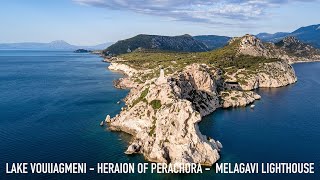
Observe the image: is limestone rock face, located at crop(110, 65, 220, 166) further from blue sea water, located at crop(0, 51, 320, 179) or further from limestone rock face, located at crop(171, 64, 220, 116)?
limestone rock face, located at crop(171, 64, 220, 116)

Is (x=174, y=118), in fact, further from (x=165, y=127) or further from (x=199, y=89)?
(x=199, y=89)

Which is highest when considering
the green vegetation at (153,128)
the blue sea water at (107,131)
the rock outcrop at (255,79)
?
the rock outcrop at (255,79)

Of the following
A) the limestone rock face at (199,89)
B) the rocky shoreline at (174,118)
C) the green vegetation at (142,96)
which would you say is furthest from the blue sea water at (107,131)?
the green vegetation at (142,96)

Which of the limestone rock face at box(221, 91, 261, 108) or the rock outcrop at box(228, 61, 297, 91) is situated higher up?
the rock outcrop at box(228, 61, 297, 91)

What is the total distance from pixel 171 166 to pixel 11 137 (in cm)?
4914

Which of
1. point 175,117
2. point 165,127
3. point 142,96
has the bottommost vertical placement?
point 165,127

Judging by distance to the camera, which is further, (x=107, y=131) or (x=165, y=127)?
(x=107, y=131)

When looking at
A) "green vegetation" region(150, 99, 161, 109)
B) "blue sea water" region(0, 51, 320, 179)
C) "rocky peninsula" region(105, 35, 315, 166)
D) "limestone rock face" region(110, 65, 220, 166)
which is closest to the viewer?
"limestone rock face" region(110, 65, 220, 166)

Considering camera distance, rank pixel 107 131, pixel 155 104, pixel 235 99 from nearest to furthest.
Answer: pixel 155 104
pixel 107 131
pixel 235 99

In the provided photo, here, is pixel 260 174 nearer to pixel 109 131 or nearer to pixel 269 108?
pixel 109 131

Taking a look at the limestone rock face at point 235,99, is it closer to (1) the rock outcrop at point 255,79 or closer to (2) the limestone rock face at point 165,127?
(1) the rock outcrop at point 255,79

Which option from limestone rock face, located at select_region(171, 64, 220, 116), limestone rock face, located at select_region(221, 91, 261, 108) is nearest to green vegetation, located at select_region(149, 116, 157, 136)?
limestone rock face, located at select_region(171, 64, 220, 116)

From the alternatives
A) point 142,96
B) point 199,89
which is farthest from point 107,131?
point 199,89

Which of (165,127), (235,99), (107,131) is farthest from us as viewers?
(235,99)
